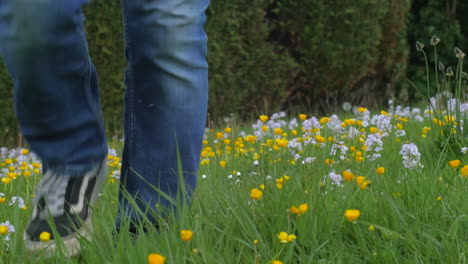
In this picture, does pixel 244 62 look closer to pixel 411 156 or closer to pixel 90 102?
pixel 411 156

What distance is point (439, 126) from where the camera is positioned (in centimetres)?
276

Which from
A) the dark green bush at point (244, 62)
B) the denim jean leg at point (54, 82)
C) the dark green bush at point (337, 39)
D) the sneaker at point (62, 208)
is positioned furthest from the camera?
the dark green bush at point (337, 39)

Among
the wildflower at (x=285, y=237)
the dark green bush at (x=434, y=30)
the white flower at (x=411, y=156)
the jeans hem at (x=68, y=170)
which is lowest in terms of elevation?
the dark green bush at (x=434, y=30)

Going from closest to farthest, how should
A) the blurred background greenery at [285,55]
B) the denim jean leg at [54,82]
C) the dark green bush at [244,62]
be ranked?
1. the denim jean leg at [54,82]
2. the blurred background greenery at [285,55]
3. the dark green bush at [244,62]

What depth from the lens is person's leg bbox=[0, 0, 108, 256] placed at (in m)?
1.64

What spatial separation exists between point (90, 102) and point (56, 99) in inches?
4.9

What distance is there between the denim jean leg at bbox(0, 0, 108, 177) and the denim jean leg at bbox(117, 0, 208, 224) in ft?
0.39

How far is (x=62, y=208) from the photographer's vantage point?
180 centimetres

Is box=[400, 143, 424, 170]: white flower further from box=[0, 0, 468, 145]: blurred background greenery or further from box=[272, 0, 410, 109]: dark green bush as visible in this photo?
box=[272, 0, 410, 109]: dark green bush

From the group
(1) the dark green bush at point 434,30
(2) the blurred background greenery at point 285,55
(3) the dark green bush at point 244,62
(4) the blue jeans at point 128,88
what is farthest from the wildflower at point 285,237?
(1) the dark green bush at point 434,30

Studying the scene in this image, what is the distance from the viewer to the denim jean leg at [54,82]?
1637mm

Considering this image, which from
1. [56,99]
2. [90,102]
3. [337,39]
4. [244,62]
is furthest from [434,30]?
[56,99]

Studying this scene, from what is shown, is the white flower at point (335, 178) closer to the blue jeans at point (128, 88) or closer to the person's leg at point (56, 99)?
the blue jeans at point (128, 88)

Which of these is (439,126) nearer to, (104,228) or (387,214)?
(387,214)
